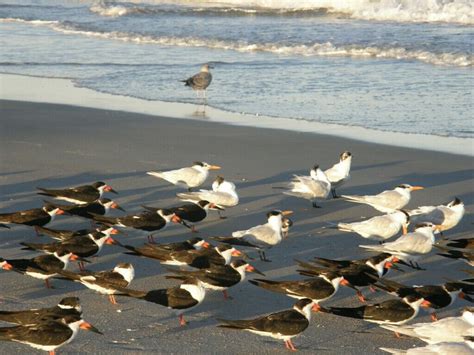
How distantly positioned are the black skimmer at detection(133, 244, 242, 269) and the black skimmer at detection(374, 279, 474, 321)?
125cm

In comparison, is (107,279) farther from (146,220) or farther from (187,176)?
(187,176)

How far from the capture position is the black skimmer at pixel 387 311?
6609mm

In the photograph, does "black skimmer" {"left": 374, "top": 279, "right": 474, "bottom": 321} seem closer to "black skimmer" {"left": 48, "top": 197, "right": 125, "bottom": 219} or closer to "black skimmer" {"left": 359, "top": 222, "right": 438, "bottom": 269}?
"black skimmer" {"left": 359, "top": 222, "right": 438, "bottom": 269}

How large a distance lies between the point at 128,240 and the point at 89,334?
251 cm

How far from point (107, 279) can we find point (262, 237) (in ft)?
5.84

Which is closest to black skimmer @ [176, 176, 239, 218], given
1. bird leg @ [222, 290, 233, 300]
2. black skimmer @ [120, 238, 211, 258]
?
black skimmer @ [120, 238, 211, 258]

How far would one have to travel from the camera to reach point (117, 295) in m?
7.22

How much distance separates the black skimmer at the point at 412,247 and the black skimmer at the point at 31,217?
2.70 metres

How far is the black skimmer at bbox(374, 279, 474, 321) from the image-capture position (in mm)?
6895

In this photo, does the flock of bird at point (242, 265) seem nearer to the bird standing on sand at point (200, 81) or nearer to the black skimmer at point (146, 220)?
the black skimmer at point (146, 220)

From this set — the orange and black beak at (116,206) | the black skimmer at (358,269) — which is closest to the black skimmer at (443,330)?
the black skimmer at (358,269)

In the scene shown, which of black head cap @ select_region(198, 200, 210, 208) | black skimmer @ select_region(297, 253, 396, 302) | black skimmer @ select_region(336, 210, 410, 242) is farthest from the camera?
black head cap @ select_region(198, 200, 210, 208)

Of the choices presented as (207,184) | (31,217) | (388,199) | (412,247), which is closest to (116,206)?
(31,217)

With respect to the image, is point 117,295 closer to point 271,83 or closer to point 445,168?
point 445,168
